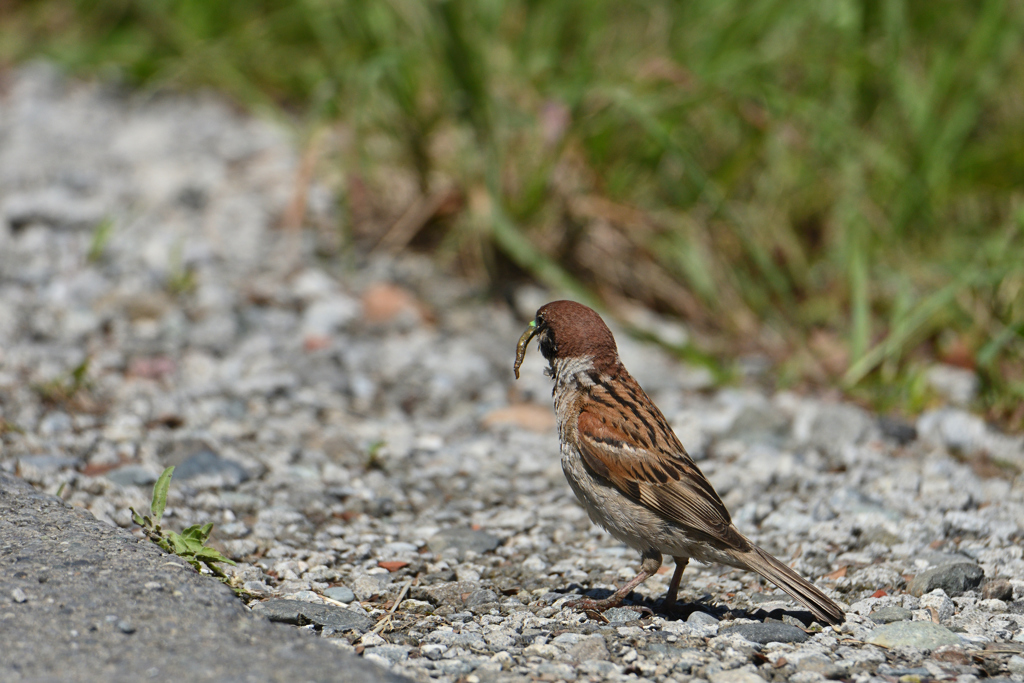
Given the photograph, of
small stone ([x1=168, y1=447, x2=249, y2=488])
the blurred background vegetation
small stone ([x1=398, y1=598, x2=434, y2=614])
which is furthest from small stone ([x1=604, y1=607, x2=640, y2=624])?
the blurred background vegetation

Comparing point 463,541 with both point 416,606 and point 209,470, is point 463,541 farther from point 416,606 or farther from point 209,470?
point 209,470

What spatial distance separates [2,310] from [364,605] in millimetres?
2785

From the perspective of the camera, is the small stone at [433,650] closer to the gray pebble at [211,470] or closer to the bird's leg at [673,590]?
the bird's leg at [673,590]

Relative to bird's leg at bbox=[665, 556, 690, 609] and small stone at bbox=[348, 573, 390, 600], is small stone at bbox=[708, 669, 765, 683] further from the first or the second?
small stone at bbox=[348, 573, 390, 600]

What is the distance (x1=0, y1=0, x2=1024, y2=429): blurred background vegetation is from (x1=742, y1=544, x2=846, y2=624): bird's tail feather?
2.36m

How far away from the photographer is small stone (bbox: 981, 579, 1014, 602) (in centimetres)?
304

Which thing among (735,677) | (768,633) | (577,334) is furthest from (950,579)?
(577,334)

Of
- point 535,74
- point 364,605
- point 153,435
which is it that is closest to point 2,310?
point 153,435

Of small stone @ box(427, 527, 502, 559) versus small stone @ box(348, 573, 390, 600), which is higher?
small stone @ box(427, 527, 502, 559)

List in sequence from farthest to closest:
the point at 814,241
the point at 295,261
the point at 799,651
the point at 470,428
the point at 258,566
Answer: the point at 814,241
the point at 295,261
the point at 470,428
the point at 258,566
the point at 799,651

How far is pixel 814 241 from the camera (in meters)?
6.24

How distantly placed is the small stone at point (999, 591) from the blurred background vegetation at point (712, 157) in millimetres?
2041

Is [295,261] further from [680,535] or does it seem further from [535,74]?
[680,535]

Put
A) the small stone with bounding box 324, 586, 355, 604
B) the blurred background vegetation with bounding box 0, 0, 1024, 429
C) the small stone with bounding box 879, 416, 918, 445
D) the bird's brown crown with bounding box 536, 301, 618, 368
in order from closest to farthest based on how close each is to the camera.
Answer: the small stone with bounding box 324, 586, 355, 604
the bird's brown crown with bounding box 536, 301, 618, 368
the small stone with bounding box 879, 416, 918, 445
the blurred background vegetation with bounding box 0, 0, 1024, 429
